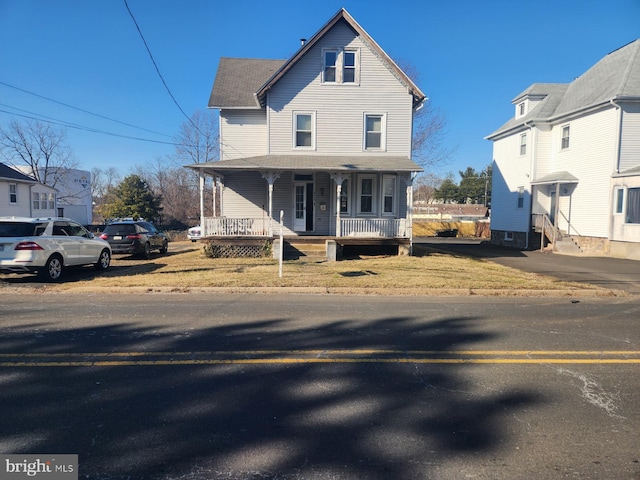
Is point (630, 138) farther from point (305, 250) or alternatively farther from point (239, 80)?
point (239, 80)

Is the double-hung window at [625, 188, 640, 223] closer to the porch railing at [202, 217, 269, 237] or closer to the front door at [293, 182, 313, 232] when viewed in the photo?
the front door at [293, 182, 313, 232]

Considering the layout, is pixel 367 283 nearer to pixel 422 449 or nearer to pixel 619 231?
pixel 422 449

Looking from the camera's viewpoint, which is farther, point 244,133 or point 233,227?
point 244,133

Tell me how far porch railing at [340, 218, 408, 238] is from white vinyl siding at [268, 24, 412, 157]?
11.7 ft

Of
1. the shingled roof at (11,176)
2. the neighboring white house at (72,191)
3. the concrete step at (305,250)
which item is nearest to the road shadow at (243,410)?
the concrete step at (305,250)

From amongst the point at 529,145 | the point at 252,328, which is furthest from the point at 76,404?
the point at 529,145

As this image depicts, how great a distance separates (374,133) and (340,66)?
344 centimetres

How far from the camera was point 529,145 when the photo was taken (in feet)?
82.9

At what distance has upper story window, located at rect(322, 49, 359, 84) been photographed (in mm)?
19234

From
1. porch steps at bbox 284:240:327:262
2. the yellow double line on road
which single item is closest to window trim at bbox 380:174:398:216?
porch steps at bbox 284:240:327:262

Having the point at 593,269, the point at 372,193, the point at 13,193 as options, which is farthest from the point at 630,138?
the point at 13,193

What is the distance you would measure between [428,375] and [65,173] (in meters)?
65.3

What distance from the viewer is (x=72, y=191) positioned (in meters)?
60.5

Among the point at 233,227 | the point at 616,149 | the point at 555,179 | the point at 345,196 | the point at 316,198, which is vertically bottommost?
the point at 233,227
